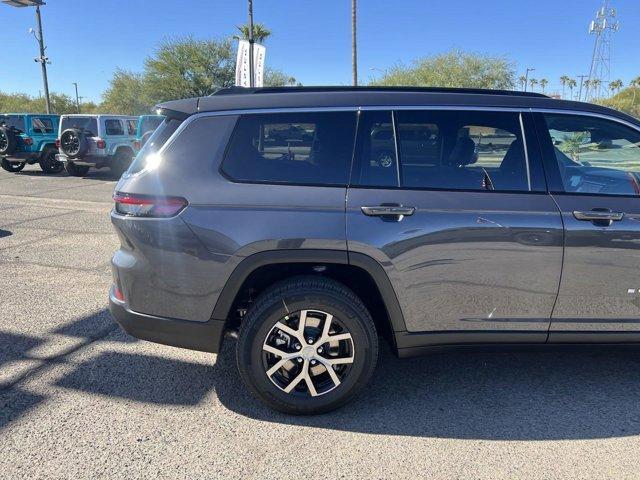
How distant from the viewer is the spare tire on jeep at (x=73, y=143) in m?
14.0

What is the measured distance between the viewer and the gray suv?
2600 millimetres

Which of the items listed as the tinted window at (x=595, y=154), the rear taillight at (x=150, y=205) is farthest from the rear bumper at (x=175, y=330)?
the tinted window at (x=595, y=154)

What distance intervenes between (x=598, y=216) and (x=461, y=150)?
86 centimetres

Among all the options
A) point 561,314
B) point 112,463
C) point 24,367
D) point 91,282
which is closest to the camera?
point 112,463

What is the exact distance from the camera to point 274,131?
2.75 meters

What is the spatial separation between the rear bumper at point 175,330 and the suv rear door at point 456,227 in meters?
0.97

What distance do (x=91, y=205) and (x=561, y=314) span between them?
30.9ft

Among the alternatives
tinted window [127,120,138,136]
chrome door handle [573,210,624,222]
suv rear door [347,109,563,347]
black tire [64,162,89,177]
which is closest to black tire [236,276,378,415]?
suv rear door [347,109,563,347]

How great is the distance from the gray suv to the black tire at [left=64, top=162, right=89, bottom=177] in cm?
1387

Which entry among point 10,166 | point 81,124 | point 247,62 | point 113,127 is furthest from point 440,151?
point 10,166

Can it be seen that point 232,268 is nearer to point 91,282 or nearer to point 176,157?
point 176,157

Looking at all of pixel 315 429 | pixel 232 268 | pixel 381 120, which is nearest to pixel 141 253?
pixel 232 268

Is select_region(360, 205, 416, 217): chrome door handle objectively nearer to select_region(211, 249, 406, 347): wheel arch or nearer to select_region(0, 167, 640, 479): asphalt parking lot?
select_region(211, 249, 406, 347): wheel arch

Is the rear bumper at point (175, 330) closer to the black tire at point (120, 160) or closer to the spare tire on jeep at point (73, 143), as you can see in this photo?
the spare tire on jeep at point (73, 143)
